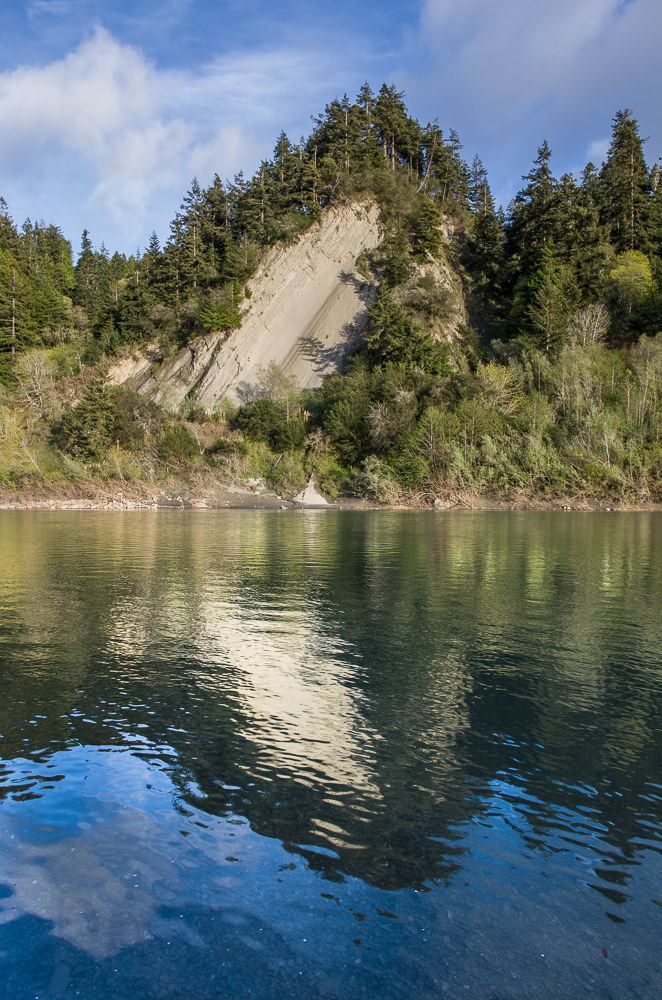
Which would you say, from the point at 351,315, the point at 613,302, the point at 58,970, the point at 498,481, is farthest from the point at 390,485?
the point at 58,970

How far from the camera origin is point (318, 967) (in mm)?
2848

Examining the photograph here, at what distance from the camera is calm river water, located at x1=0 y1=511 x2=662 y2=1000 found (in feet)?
9.52

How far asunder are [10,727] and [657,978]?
16.7 ft

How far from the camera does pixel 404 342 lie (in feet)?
154

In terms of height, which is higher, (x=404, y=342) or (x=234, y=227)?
(x=234, y=227)

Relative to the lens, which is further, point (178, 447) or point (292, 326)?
point (292, 326)

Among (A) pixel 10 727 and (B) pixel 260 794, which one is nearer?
(B) pixel 260 794

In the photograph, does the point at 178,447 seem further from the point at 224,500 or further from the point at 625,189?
the point at 625,189

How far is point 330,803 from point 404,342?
4508 cm

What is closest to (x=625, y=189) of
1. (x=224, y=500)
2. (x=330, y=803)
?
(x=224, y=500)

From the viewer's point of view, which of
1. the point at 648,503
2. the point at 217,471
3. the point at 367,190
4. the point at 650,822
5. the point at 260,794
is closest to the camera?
the point at 650,822

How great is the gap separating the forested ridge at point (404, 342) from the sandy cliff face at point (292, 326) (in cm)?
134

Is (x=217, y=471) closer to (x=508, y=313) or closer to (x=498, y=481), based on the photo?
(x=498, y=481)

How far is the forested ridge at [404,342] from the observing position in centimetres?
3966
